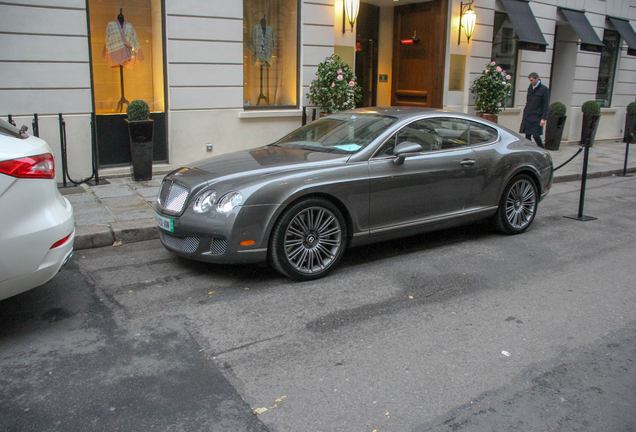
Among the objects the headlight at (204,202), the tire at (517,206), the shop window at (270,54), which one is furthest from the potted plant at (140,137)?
the tire at (517,206)

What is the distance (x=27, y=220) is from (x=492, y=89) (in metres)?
12.7

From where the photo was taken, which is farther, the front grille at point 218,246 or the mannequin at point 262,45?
the mannequin at point 262,45

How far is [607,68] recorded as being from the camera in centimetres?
1914

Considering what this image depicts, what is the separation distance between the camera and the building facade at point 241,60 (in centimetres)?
910

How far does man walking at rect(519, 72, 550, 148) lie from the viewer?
12844 millimetres

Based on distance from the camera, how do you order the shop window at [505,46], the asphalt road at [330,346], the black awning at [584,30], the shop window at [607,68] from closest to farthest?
the asphalt road at [330,346]
the shop window at [505,46]
the black awning at [584,30]
the shop window at [607,68]

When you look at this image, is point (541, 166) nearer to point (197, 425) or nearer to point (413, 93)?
point (197, 425)

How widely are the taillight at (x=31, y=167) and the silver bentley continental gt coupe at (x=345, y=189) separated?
1314 millimetres

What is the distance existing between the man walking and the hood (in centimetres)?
870

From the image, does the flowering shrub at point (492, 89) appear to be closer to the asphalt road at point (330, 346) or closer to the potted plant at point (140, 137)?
the potted plant at point (140, 137)

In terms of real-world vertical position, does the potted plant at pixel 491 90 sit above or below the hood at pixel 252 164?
above

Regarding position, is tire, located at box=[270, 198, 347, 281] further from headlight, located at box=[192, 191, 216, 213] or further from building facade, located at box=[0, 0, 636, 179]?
building facade, located at box=[0, 0, 636, 179]

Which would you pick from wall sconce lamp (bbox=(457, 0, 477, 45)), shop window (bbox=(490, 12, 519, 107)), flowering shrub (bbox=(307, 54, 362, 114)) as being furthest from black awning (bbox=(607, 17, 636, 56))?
flowering shrub (bbox=(307, 54, 362, 114))

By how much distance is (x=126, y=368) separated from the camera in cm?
369
